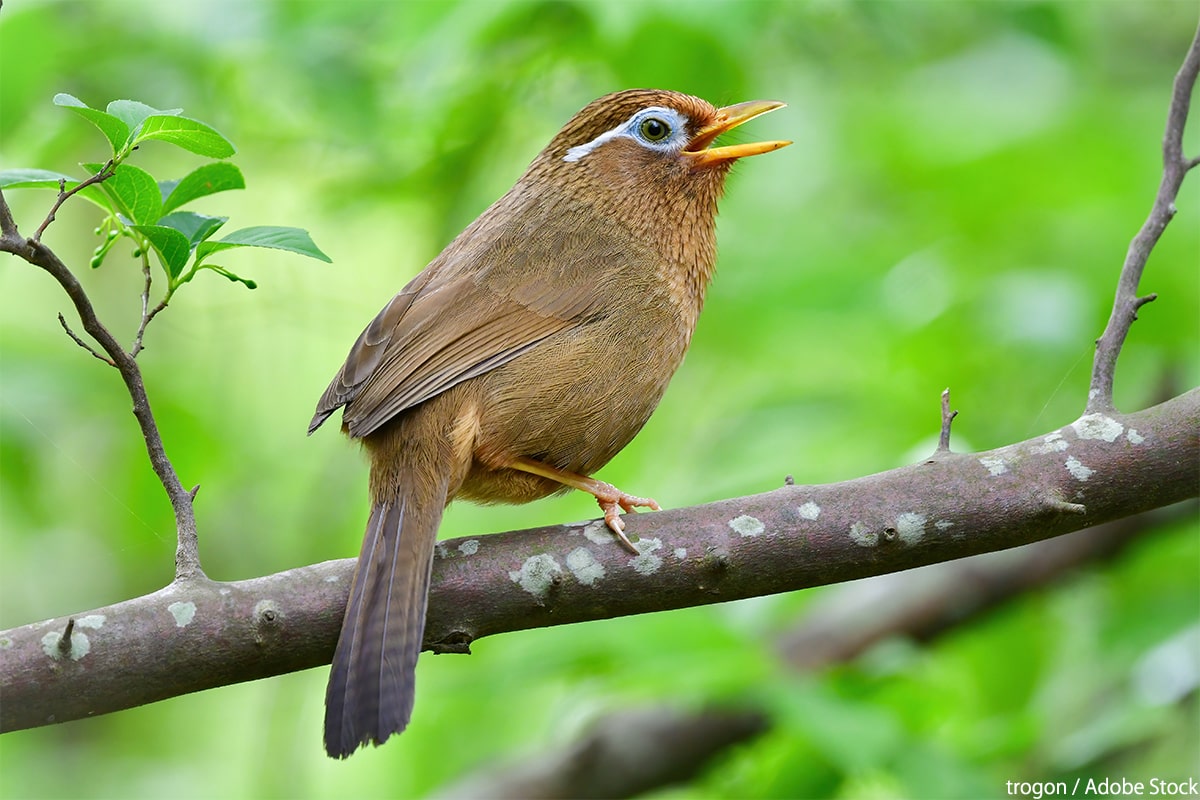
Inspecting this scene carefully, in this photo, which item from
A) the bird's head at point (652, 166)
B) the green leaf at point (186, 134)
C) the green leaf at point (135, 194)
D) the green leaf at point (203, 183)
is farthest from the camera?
the bird's head at point (652, 166)

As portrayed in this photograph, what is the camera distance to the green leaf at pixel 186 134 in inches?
103

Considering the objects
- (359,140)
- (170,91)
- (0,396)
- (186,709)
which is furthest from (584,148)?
(186,709)

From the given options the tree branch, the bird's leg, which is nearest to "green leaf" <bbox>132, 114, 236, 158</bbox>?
the tree branch

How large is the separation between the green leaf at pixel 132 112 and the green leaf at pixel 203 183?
0.26 metres

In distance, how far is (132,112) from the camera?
2572 millimetres

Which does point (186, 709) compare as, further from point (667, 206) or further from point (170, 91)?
point (667, 206)

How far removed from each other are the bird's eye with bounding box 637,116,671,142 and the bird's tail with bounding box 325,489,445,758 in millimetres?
1953

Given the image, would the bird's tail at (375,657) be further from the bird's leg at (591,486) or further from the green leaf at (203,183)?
the green leaf at (203,183)

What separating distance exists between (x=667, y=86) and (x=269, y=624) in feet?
8.92

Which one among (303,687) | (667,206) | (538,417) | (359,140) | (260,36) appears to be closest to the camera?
(538,417)

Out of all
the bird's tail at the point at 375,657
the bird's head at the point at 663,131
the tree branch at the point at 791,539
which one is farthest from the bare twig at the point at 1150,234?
the bird's tail at the point at 375,657

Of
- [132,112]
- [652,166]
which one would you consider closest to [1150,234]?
[652,166]

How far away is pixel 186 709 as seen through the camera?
361 inches

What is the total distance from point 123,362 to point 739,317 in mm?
3451
